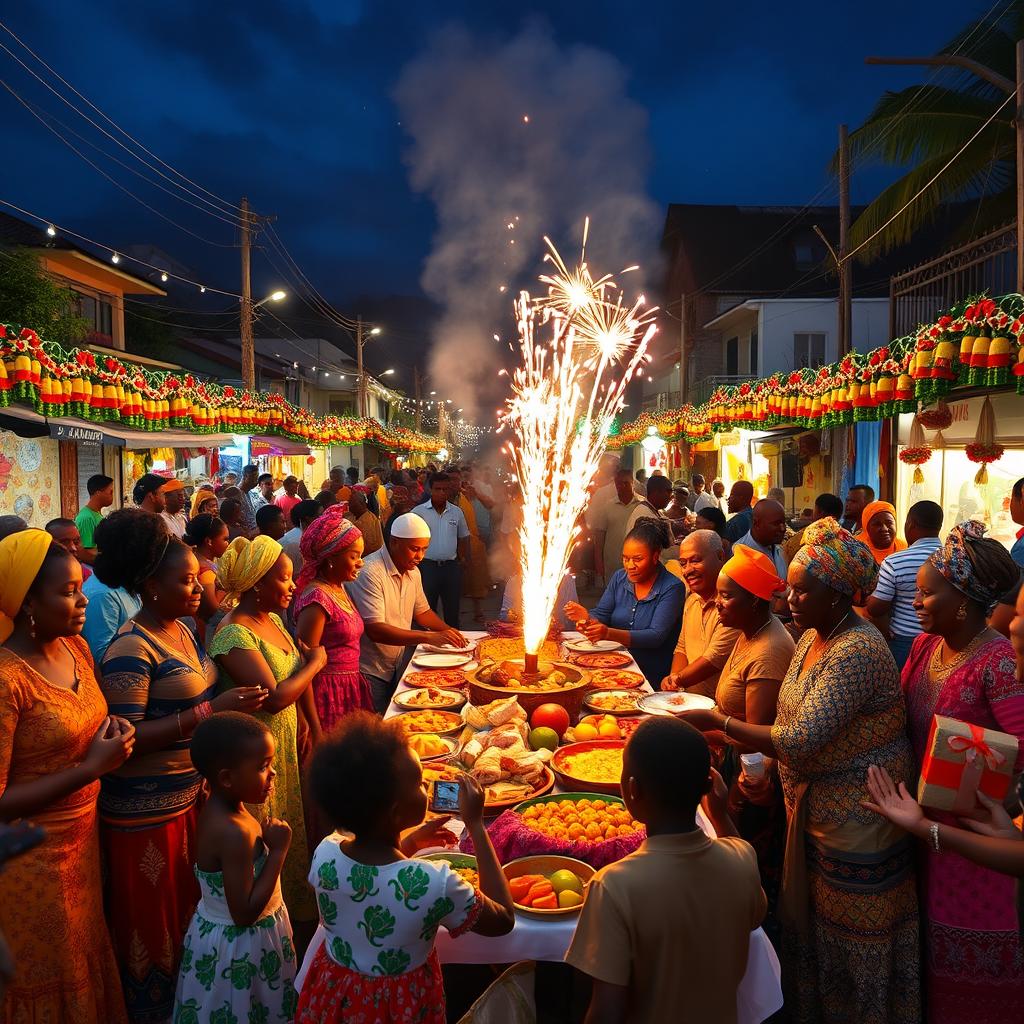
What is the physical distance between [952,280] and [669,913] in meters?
9.53

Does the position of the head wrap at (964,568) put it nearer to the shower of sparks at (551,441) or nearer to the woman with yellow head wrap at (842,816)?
the woman with yellow head wrap at (842,816)

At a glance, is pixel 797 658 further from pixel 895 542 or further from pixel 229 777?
pixel 895 542

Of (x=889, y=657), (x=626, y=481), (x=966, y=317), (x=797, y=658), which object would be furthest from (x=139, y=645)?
(x=626, y=481)

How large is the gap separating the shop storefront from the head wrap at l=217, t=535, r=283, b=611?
7098mm

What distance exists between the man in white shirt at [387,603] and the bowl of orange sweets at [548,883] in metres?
2.61

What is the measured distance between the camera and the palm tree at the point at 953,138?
12.6 metres

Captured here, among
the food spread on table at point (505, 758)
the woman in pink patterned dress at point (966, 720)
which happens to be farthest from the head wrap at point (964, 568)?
the food spread on table at point (505, 758)

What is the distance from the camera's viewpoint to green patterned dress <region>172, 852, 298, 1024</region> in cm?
267

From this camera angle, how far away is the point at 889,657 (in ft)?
9.87

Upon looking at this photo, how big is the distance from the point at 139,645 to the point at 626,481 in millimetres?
7927

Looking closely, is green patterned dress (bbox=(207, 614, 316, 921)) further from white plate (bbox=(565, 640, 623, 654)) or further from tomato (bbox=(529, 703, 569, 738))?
white plate (bbox=(565, 640, 623, 654))

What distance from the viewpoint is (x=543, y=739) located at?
3.92m

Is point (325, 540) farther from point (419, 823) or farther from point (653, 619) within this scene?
point (653, 619)

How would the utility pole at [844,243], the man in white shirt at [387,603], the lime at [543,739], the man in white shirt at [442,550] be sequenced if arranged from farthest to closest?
1. the utility pole at [844,243]
2. the man in white shirt at [442,550]
3. the man in white shirt at [387,603]
4. the lime at [543,739]
